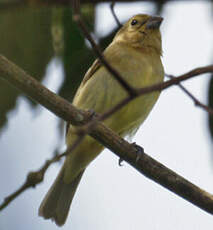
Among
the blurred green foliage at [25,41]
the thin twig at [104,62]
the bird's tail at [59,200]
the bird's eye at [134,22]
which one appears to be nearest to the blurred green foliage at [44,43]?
the blurred green foliage at [25,41]

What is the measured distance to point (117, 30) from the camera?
5.21 metres

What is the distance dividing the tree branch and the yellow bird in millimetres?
658

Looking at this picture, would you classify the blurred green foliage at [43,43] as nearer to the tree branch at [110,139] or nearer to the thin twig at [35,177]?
the tree branch at [110,139]

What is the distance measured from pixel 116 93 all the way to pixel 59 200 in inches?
50.0

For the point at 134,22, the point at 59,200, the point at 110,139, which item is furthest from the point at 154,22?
the point at 59,200

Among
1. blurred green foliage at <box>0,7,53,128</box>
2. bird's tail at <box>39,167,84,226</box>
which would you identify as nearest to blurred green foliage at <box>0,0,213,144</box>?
blurred green foliage at <box>0,7,53,128</box>

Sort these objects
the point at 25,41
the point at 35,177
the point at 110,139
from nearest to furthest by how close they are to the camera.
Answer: the point at 35,177 → the point at 110,139 → the point at 25,41

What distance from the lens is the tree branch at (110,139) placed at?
3.20 m

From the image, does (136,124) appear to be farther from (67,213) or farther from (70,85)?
(67,213)

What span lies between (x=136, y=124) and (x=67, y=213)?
3.39 feet

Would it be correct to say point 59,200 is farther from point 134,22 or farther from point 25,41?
point 134,22

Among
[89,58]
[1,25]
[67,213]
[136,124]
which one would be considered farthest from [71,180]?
[1,25]

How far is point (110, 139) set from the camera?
335 cm

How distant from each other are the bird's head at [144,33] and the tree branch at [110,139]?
1343 millimetres
